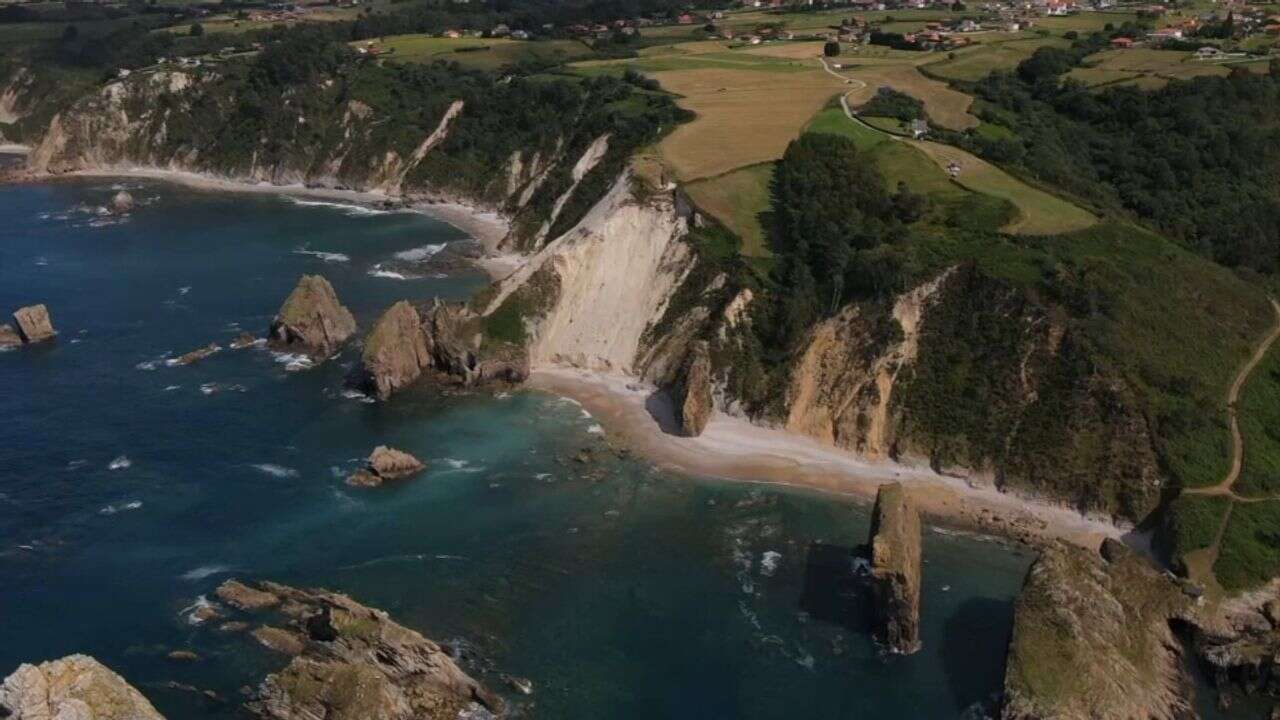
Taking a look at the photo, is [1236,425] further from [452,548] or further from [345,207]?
[345,207]

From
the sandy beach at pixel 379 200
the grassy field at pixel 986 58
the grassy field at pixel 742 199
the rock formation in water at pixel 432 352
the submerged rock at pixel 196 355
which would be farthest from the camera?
the grassy field at pixel 986 58

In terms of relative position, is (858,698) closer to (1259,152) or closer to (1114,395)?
(1114,395)

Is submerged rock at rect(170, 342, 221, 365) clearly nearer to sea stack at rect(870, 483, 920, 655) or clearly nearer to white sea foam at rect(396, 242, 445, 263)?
white sea foam at rect(396, 242, 445, 263)

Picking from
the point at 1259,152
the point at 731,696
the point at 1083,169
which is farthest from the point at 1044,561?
the point at 1259,152

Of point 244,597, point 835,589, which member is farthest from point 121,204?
point 835,589

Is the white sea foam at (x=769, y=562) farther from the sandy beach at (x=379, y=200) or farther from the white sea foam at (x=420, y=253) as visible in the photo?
the white sea foam at (x=420, y=253)

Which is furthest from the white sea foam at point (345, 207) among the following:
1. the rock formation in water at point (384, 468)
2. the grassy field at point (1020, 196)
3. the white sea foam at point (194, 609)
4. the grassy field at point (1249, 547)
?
the grassy field at point (1249, 547)

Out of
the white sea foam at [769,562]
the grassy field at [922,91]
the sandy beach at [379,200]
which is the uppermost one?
the grassy field at [922,91]
